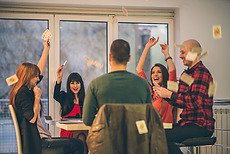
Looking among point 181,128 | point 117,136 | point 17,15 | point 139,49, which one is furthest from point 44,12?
point 117,136

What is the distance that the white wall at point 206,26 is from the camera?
4.75 m

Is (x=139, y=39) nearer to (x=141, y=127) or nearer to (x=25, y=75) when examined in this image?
(x=25, y=75)

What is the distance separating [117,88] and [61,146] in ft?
3.36

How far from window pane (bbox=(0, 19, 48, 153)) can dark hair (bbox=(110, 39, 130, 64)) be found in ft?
8.98

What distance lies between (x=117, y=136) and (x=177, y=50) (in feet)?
10.4

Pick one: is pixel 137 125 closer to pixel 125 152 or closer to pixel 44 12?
pixel 125 152

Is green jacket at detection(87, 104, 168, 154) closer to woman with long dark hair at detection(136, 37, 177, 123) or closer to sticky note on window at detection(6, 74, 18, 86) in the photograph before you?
sticky note on window at detection(6, 74, 18, 86)

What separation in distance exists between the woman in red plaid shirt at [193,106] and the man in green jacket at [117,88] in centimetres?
59

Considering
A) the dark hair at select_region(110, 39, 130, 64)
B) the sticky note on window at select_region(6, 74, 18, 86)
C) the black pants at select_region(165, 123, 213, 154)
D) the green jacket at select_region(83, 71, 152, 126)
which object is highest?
the dark hair at select_region(110, 39, 130, 64)

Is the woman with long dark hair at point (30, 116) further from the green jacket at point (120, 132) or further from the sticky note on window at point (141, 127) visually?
the sticky note on window at point (141, 127)

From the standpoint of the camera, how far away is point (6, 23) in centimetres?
462

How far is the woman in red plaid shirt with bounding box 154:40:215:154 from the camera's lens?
2623 millimetres

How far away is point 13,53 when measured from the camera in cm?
461

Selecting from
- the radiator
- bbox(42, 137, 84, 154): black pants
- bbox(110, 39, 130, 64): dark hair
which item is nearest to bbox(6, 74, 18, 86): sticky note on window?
bbox(42, 137, 84, 154): black pants
